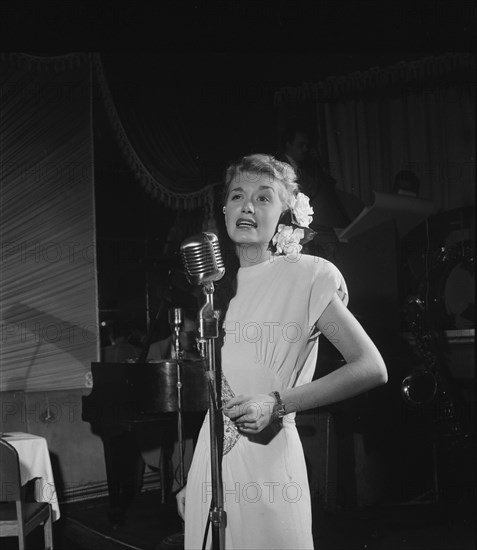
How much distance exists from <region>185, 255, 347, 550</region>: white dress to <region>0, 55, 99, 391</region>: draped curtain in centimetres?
399

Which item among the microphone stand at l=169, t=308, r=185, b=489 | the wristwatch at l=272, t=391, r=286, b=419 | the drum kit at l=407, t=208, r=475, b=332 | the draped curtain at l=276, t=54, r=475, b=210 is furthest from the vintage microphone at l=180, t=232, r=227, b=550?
the draped curtain at l=276, t=54, r=475, b=210

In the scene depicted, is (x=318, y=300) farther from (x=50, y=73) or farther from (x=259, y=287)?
(x=50, y=73)

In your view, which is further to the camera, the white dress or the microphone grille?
the white dress

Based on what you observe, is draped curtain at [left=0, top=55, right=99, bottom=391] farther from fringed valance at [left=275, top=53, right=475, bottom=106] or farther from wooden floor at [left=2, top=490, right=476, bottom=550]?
fringed valance at [left=275, top=53, right=475, bottom=106]

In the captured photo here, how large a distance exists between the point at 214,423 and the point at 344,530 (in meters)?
2.97

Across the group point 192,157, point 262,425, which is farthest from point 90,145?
point 262,425

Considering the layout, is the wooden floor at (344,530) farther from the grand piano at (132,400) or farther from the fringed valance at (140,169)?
the fringed valance at (140,169)

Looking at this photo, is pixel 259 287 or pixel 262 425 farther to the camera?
pixel 259 287

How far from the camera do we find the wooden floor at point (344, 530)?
374 cm

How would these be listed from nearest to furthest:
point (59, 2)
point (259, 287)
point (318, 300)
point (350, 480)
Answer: point (318, 300)
point (259, 287)
point (59, 2)
point (350, 480)

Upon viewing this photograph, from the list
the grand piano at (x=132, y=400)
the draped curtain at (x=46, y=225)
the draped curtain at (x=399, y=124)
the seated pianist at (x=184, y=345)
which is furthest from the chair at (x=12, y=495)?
the draped curtain at (x=399, y=124)

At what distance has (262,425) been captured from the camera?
1.35 meters

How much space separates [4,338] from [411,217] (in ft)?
10.7

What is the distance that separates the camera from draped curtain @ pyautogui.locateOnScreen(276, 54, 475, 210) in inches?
197
